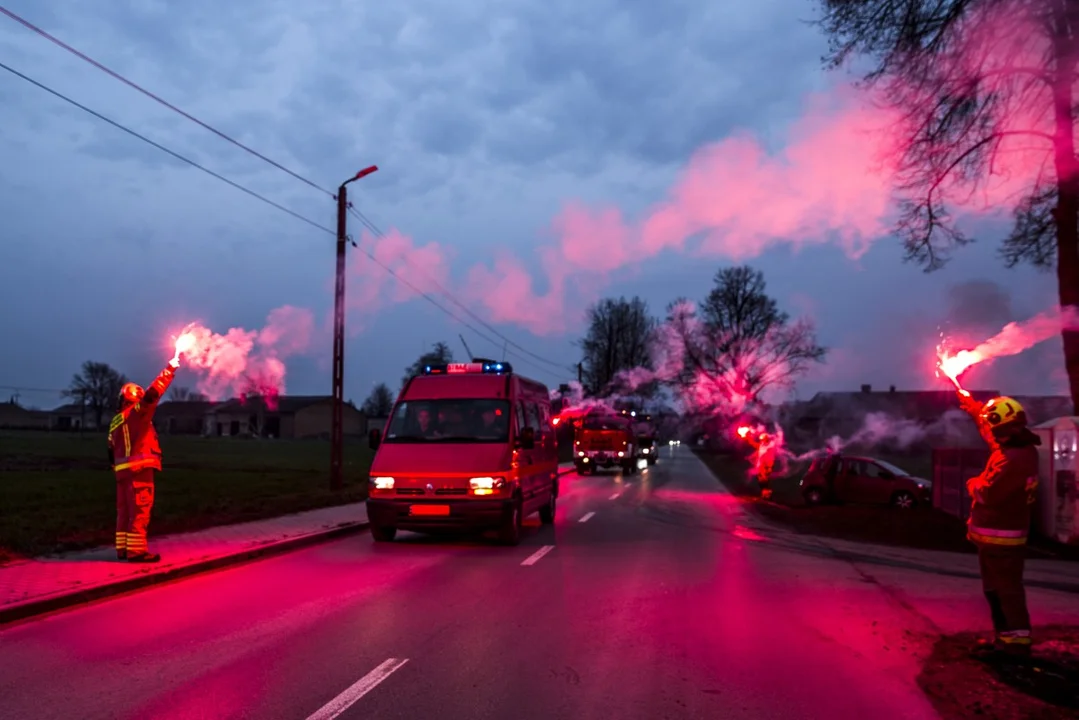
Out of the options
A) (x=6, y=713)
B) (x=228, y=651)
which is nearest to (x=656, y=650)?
(x=228, y=651)

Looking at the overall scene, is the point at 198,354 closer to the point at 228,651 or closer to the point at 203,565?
the point at 203,565

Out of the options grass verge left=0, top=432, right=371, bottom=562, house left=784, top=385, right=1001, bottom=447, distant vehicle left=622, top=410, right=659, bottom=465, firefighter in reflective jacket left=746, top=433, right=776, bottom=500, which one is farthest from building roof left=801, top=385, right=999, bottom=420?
grass verge left=0, top=432, right=371, bottom=562

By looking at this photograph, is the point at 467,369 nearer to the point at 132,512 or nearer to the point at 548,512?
the point at 548,512

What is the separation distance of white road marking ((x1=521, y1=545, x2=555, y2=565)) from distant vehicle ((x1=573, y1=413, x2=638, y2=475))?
26701 mm

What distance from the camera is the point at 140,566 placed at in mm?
10094

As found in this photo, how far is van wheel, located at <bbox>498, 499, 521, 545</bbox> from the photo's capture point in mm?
12594

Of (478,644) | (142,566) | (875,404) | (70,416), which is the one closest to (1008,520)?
(478,644)

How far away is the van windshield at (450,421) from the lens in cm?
1323

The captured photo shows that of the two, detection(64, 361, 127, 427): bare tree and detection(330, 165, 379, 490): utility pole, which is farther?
detection(64, 361, 127, 427): bare tree

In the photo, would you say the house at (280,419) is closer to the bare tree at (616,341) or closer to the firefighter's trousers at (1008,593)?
the bare tree at (616,341)

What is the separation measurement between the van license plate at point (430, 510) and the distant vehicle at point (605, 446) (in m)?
27.9

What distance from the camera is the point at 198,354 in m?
11.5

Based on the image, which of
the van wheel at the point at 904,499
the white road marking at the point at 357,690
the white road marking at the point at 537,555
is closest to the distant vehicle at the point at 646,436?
the van wheel at the point at 904,499

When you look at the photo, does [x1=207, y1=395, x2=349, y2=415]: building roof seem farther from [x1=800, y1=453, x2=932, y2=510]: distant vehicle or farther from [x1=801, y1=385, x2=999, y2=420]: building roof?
[x1=800, y1=453, x2=932, y2=510]: distant vehicle
